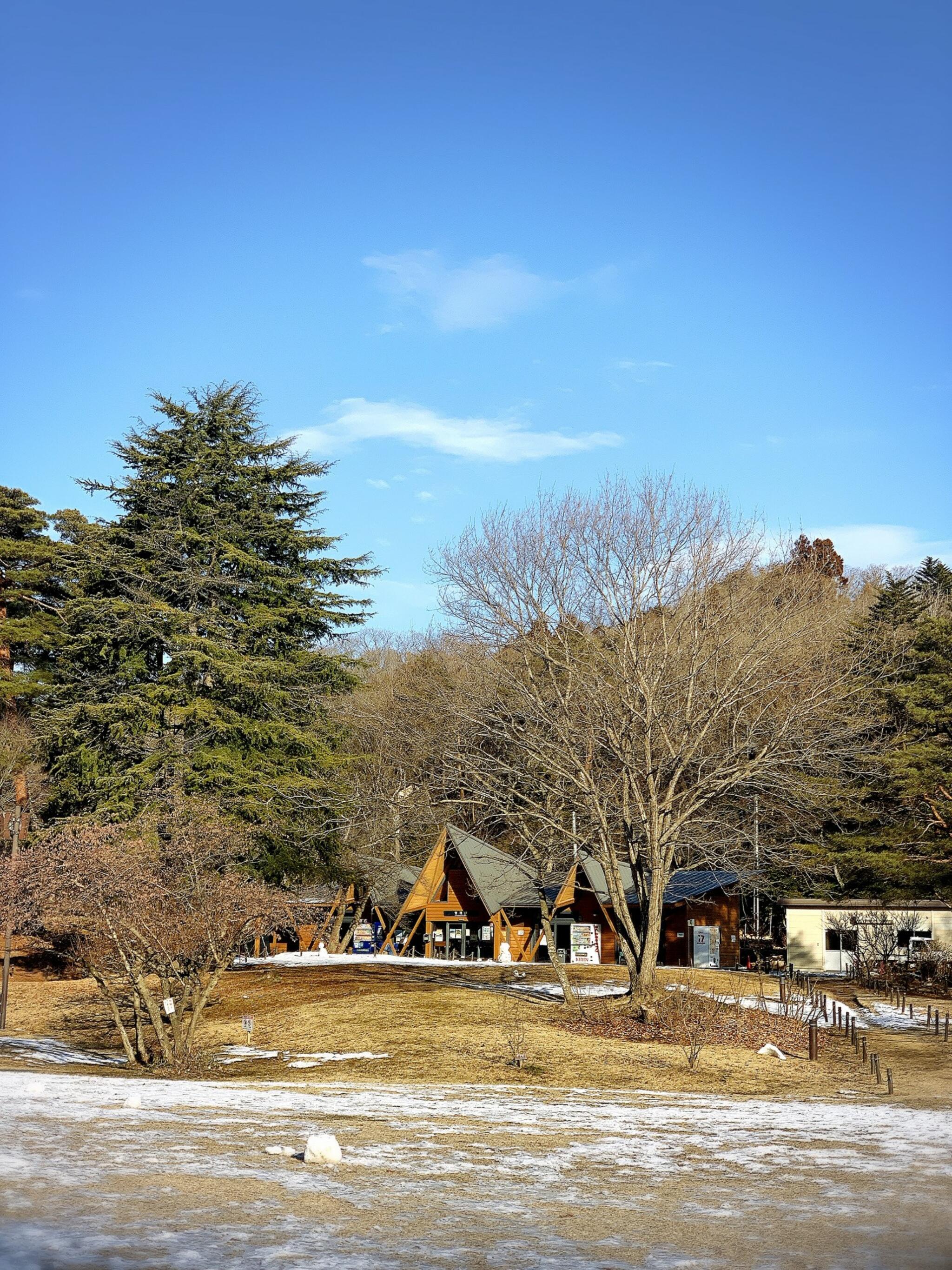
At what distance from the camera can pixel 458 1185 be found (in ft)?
29.5

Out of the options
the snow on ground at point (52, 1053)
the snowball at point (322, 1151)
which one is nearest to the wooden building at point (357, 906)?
the snow on ground at point (52, 1053)

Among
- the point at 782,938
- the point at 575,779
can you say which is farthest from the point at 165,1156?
the point at 782,938

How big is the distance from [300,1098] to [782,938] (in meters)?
37.7

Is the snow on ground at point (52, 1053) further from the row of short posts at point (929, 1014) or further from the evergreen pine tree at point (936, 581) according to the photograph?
the evergreen pine tree at point (936, 581)

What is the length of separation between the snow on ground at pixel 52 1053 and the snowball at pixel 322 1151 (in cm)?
1012

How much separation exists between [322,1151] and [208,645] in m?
25.7

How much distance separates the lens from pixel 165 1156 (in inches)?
372

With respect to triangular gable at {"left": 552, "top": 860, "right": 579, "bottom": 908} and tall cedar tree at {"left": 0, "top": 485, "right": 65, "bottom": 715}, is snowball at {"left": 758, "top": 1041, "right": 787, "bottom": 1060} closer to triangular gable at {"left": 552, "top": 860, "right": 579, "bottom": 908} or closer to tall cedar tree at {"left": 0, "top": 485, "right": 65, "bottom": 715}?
triangular gable at {"left": 552, "top": 860, "right": 579, "bottom": 908}

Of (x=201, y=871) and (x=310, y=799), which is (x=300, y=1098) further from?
(x=310, y=799)

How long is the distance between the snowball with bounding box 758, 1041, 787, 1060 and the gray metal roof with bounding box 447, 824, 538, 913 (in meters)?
22.9

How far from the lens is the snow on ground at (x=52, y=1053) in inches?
749

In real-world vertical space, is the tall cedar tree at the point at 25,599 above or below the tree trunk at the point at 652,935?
above

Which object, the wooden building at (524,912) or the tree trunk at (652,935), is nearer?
the tree trunk at (652,935)

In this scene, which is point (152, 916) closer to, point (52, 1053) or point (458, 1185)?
point (52, 1053)
